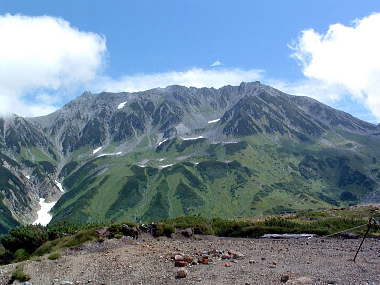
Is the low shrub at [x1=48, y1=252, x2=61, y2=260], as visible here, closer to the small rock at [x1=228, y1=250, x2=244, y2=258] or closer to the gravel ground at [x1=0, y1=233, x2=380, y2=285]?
the gravel ground at [x1=0, y1=233, x2=380, y2=285]

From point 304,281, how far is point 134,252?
15.0 meters

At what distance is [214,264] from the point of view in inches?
1129

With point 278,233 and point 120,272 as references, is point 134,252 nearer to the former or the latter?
point 120,272

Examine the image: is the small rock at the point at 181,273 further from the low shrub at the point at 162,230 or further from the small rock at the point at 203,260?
the low shrub at the point at 162,230

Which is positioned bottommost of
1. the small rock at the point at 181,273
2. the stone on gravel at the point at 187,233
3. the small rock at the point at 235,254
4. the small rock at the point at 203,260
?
the small rock at the point at 181,273

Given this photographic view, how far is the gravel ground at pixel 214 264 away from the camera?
2466 centimetres

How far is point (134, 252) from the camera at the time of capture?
3303cm

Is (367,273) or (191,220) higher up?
(191,220)

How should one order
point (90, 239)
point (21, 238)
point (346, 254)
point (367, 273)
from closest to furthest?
point (367, 273) < point (346, 254) < point (90, 239) < point (21, 238)

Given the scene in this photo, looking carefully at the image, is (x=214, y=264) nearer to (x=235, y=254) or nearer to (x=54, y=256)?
(x=235, y=254)

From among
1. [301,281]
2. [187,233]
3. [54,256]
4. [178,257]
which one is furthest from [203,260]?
[187,233]

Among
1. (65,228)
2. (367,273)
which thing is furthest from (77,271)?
(65,228)

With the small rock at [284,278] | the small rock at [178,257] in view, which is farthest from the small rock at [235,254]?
the small rock at [284,278]

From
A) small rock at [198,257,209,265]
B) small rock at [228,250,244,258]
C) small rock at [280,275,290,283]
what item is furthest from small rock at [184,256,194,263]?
small rock at [280,275,290,283]
